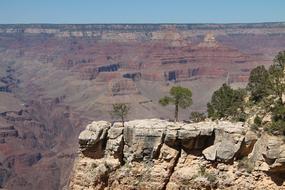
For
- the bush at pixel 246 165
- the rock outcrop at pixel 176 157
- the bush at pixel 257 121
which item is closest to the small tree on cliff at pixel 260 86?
the bush at pixel 257 121

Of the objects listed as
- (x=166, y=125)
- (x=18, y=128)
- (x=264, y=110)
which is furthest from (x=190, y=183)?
(x=18, y=128)

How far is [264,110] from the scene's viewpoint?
29469 millimetres

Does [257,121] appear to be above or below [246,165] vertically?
above

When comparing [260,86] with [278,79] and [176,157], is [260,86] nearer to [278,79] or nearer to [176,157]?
[278,79]

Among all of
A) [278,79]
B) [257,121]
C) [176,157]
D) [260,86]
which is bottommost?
[176,157]

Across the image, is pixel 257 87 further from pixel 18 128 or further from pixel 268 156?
pixel 18 128

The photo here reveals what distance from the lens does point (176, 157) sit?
2555 cm

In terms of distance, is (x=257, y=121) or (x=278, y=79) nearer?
(x=257, y=121)

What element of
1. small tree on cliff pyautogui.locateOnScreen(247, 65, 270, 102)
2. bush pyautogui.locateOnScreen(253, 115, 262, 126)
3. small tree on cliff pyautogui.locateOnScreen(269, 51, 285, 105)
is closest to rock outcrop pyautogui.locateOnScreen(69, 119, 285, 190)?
bush pyautogui.locateOnScreen(253, 115, 262, 126)

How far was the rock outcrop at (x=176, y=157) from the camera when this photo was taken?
78.1 ft

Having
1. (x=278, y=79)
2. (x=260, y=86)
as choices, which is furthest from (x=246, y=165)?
(x=260, y=86)

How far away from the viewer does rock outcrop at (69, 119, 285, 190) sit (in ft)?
78.1

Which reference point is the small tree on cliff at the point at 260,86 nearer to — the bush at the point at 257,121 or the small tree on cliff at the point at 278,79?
the small tree on cliff at the point at 278,79

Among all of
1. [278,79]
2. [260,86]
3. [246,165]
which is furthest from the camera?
→ [260,86]
